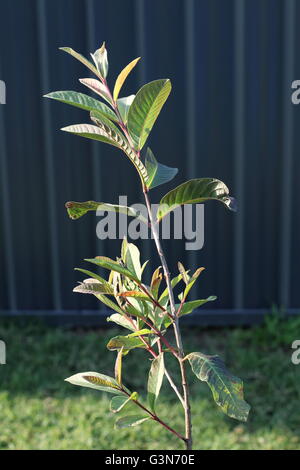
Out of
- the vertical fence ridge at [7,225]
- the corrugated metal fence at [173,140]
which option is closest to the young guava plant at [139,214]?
the corrugated metal fence at [173,140]

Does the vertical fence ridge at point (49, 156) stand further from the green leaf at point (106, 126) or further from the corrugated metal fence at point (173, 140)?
the green leaf at point (106, 126)

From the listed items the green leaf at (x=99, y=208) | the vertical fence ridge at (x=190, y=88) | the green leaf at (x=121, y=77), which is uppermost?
the vertical fence ridge at (x=190, y=88)

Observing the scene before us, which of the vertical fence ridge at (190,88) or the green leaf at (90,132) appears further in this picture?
the vertical fence ridge at (190,88)

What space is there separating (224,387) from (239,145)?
2.53 meters

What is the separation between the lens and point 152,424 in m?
2.62

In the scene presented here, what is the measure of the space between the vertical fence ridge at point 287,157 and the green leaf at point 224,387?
2.50m

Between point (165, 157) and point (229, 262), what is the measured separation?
655mm

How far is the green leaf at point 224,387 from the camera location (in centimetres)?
87

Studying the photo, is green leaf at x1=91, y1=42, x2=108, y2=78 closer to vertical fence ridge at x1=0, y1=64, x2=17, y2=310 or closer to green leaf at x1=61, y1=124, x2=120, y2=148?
green leaf at x1=61, y1=124, x2=120, y2=148

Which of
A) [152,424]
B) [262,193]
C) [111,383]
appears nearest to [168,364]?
[152,424]

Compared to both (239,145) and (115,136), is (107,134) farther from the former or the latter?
(239,145)

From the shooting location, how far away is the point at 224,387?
887mm

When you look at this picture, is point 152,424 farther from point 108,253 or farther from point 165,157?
point 165,157

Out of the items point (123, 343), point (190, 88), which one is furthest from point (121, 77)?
point (190, 88)
